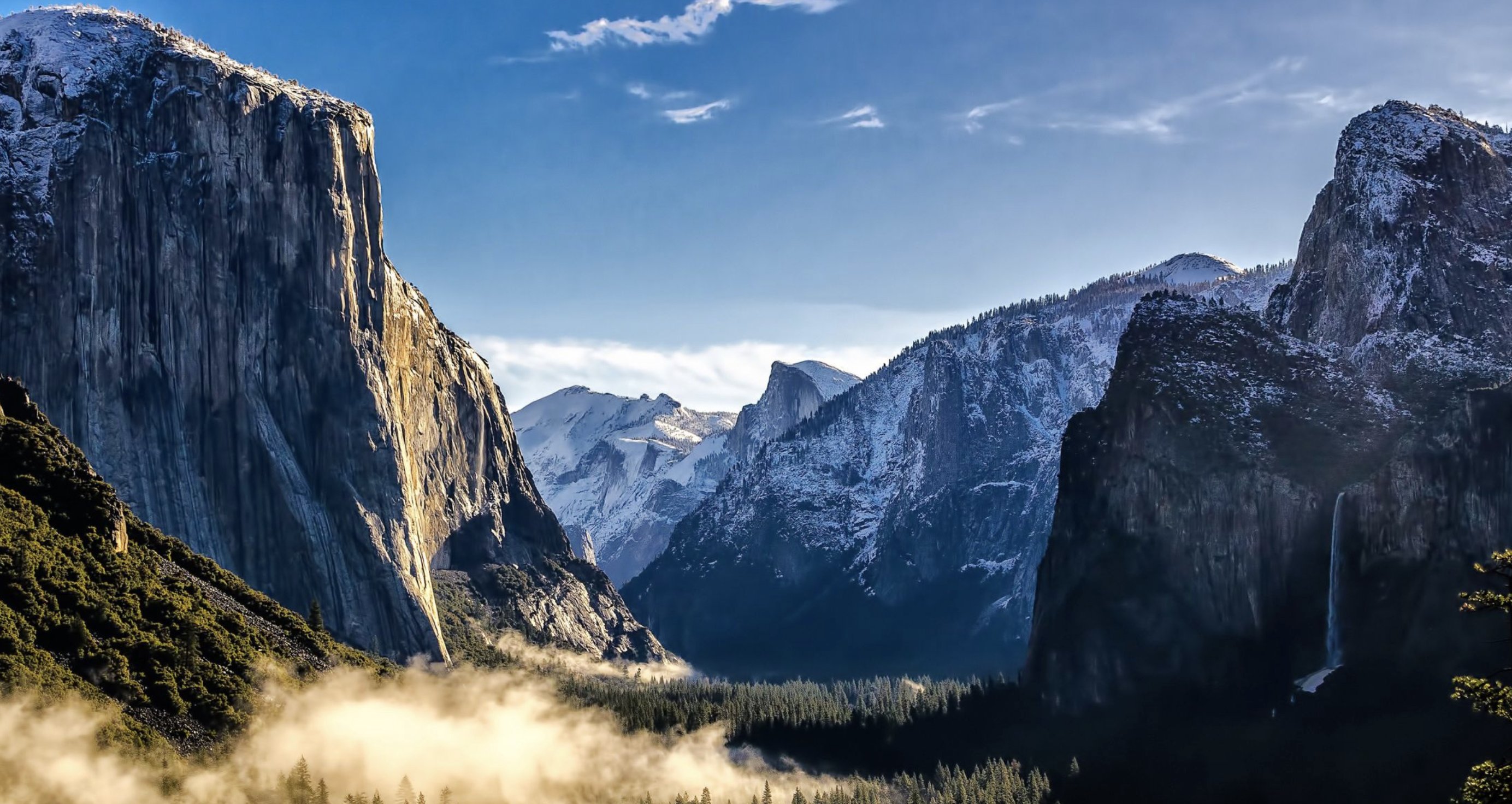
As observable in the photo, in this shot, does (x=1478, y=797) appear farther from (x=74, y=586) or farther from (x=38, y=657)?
(x=74, y=586)

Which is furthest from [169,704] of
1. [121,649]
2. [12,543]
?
[12,543]

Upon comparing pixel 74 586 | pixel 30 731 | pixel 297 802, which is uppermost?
pixel 74 586

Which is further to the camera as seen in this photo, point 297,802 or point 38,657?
point 297,802

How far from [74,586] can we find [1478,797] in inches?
6697

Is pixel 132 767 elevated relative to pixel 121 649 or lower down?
lower down

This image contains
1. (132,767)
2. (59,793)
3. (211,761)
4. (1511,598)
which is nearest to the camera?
(1511,598)

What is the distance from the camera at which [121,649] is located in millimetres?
197500

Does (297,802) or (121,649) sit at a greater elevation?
(121,649)

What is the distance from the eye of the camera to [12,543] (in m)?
197

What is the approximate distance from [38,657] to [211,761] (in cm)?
2495

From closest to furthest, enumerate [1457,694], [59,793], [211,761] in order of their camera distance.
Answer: [1457,694]
[59,793]
[211,761]

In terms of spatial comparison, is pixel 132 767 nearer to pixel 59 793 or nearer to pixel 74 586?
pixel 59 793

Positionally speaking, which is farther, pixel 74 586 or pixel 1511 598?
pixel 74 586

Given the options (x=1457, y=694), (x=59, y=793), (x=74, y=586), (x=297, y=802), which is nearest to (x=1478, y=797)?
(x=1457, y=694)
